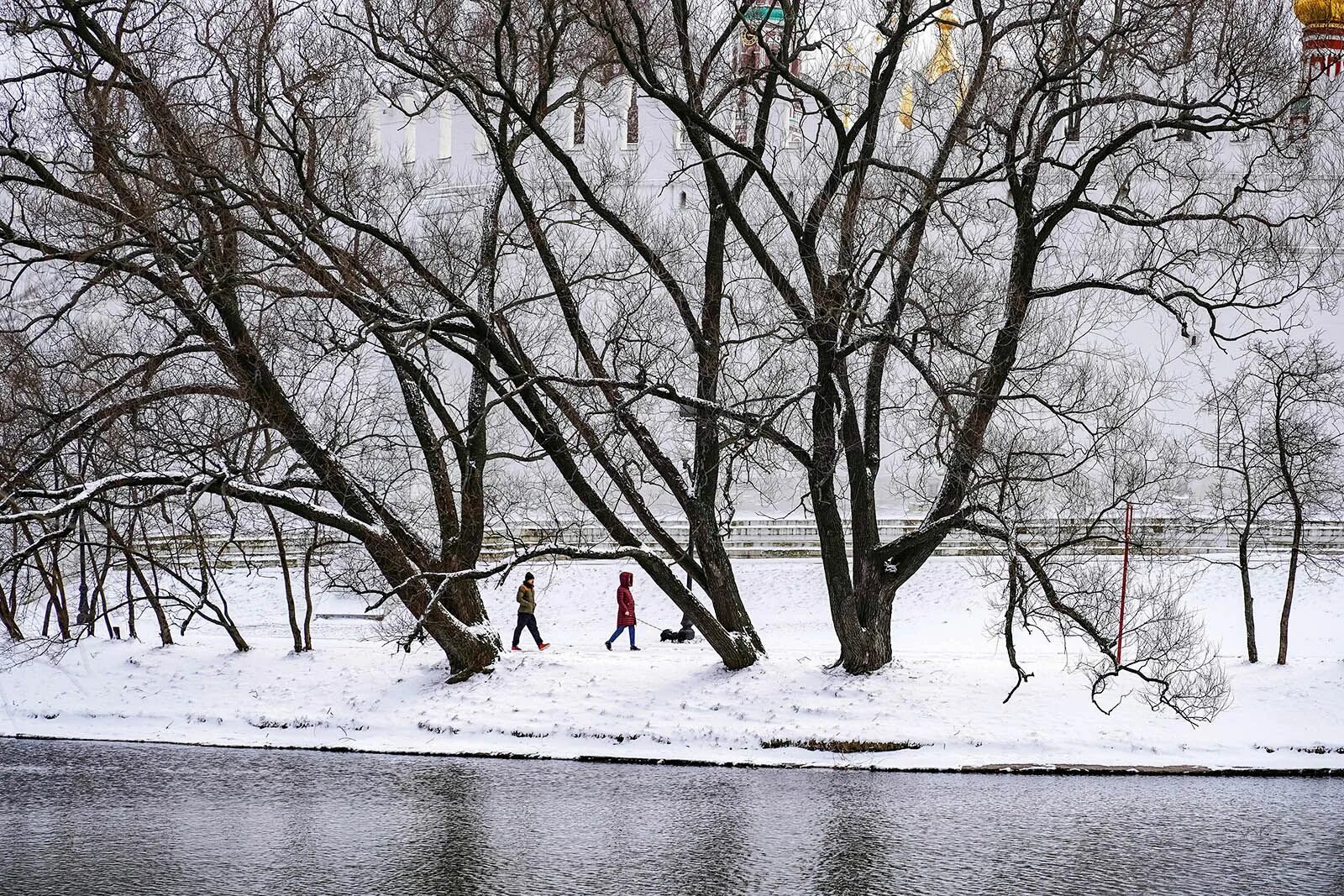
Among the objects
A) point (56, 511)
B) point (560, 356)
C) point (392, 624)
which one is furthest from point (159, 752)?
point (560, 356)

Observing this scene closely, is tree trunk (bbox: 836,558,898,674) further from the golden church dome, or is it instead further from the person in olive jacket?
the golden church dome

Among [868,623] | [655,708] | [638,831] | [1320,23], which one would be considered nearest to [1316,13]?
[1320,23]

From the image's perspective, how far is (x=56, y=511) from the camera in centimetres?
1236

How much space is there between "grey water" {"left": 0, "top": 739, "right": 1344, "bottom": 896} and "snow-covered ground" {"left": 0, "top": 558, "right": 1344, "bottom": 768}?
0.83 m

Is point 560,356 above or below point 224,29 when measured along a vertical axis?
below

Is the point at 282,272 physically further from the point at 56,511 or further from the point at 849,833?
the point at 849,833

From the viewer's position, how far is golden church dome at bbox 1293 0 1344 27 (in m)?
34.7

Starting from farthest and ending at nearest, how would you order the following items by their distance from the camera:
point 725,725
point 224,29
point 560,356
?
1. point 560,356
2. point 224,29
3. point 725,725

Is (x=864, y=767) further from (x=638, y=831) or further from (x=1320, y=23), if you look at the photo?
(x=1320, y=23)

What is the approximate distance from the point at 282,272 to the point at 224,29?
5633 millimetres

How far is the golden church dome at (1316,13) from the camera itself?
3469 cm

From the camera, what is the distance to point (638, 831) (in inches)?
350

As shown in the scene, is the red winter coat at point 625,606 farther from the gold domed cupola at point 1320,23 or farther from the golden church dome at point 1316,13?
the golden church dome at point 1316,13

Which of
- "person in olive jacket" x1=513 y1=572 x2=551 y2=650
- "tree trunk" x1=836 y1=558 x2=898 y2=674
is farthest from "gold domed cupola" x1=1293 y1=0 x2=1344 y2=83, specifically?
"person in olive jacket" x1=513 y1=572 x2=551 y2=650
